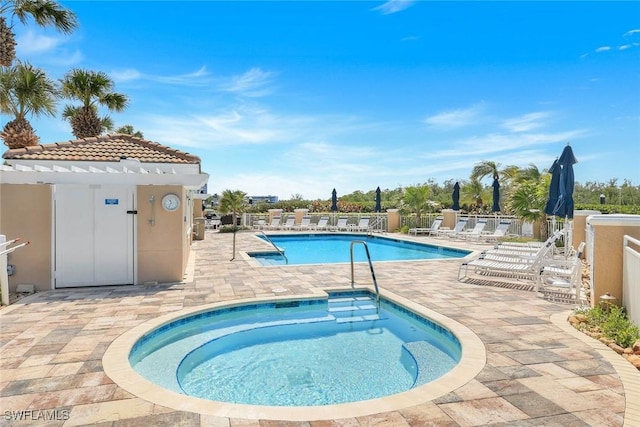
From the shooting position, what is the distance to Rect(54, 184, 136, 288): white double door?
7410mm

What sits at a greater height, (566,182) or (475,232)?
(566,182)

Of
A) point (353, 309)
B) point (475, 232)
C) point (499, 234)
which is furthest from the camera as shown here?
point (475, 232)

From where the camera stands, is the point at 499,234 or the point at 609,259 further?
the point at 499,234

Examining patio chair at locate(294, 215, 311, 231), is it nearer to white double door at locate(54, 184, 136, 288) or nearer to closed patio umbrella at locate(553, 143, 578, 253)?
closed patio umbrella at locate(553, 143, 578, 253)

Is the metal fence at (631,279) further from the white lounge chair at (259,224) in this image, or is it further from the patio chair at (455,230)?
the white lounge chair at (259,224)

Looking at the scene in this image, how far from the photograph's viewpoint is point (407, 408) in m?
2.93

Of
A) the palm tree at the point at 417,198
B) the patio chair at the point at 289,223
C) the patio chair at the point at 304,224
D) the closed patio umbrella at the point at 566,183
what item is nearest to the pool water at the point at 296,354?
the closed patio umbrella at the point at 566,183

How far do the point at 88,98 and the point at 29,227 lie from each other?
10941 mm

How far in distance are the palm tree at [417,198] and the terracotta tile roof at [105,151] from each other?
508 inches

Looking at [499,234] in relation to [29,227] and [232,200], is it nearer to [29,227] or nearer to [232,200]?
[232,200]

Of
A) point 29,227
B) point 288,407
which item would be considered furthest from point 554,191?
point 29,227

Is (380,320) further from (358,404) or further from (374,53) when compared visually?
(374,53)

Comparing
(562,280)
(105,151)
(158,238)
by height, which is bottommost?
(562,280)

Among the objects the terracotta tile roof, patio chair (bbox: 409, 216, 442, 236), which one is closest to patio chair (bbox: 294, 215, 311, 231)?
patio chair (bbox: 409, 216, 442, 236)
